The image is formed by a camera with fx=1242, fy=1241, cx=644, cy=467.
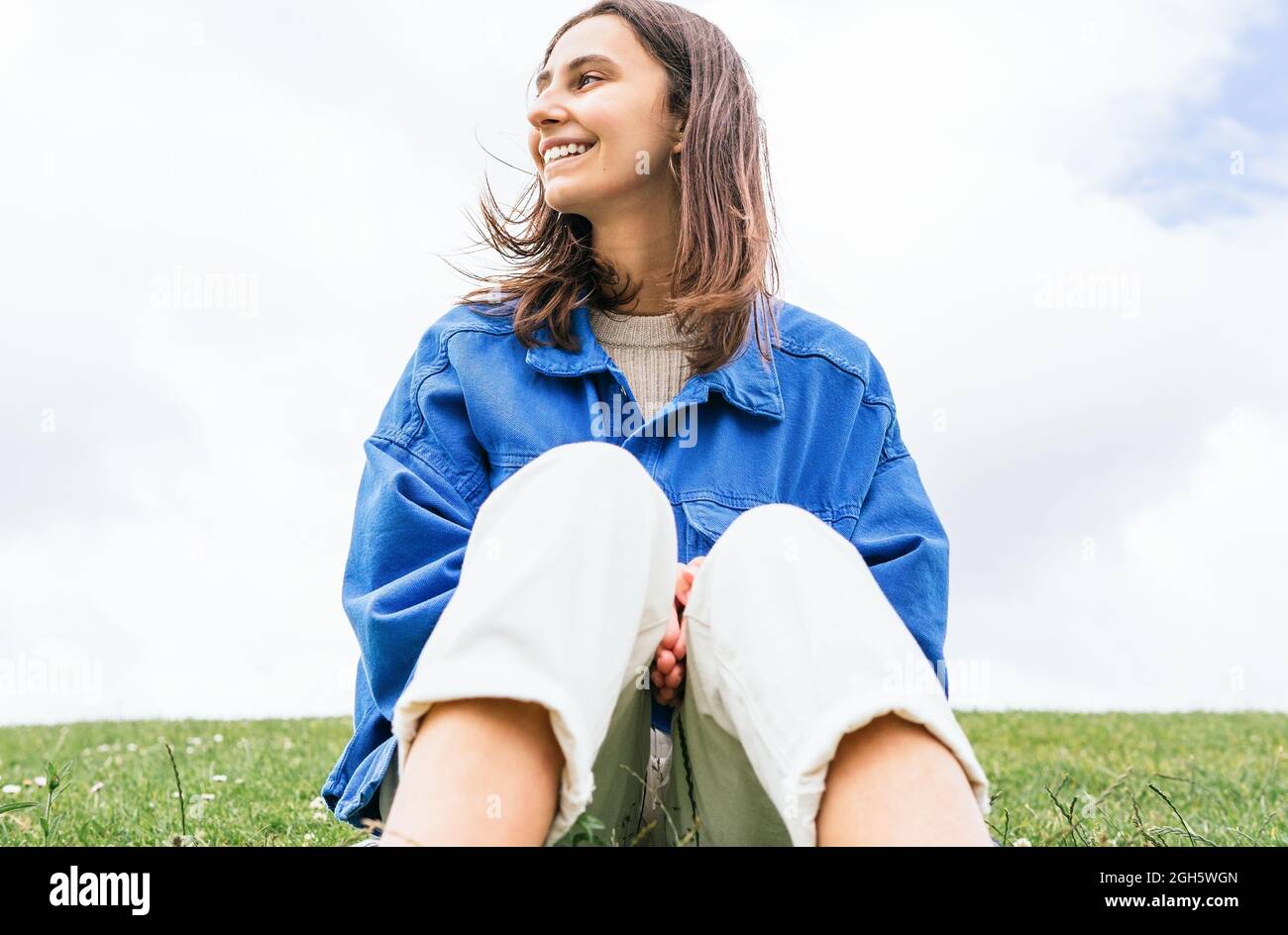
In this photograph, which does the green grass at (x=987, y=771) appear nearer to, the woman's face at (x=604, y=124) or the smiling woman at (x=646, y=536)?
the smiling woman at (x=646, y=536)

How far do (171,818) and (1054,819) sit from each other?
7.64 feet

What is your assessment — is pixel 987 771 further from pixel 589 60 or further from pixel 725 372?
pixel 589 60

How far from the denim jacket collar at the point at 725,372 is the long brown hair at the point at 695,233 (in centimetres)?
3

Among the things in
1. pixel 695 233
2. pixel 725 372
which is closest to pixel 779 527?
pixel 725 372

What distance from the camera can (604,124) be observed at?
104 inches

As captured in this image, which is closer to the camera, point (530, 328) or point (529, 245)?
point (530, 328)

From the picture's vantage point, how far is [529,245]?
2.96 metres

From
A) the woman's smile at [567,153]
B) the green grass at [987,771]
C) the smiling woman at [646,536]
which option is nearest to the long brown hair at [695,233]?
the smiling woman at [646,536]

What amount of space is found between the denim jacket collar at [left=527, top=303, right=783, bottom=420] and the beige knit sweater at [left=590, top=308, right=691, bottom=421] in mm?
112

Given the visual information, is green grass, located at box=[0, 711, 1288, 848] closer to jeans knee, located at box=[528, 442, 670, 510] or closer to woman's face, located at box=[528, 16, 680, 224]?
jeans knee, located at box=[528, 442, 670, 510]

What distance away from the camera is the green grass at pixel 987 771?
114 inches

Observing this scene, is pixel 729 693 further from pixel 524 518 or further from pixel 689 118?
pixel 689 118

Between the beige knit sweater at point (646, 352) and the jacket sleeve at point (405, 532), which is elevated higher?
the beige knit sweater at point (646, 352)
